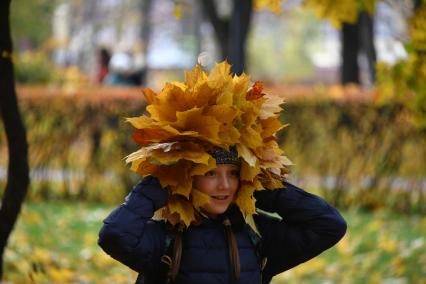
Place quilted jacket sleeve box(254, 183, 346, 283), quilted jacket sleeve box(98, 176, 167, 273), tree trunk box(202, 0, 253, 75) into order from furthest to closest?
1. tree trunk box(202, 0, 253, 75)
2. quilted jacket sleeve box(254, 183, 346, 283)
3. quilted jacket sleeve box(98, 176, 167, 273)

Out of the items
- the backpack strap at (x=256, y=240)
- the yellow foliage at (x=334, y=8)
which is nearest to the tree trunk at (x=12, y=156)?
the backpack strap at (x=256, y=240)

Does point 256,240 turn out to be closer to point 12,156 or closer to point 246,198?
point 246,198

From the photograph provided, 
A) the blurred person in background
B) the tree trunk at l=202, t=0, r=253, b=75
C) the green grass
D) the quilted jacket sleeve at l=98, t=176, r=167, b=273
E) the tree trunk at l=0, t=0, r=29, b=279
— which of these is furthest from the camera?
the blurred person in background

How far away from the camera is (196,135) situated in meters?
3.42

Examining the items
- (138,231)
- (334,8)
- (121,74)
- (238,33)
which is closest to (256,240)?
(138,231)

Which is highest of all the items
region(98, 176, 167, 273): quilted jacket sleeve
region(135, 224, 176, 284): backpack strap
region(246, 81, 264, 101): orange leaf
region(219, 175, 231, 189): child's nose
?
region(246, 81, 264, 101): orange leaf

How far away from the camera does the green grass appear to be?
7.34m

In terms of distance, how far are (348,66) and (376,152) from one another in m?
8.58

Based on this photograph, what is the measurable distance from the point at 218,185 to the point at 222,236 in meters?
0.19

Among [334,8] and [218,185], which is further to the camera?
[334,8]

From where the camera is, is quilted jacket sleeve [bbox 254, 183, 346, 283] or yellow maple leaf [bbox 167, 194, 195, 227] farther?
quilted jacket sleeve [bbox 254, 183, 346, 283]

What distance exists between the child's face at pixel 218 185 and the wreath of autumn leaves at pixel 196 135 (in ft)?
0.12

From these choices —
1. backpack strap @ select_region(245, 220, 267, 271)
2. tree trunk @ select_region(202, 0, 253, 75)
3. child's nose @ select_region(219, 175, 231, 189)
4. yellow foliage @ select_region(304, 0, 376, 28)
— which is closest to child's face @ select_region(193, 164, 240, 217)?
child's nose @ select_region(219, 175, 231, 189)

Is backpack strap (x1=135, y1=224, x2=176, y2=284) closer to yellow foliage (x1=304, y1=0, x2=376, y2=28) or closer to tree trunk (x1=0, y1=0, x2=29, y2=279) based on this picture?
tree trunk (x1=0, y1=0, x2=29, y2=279)
